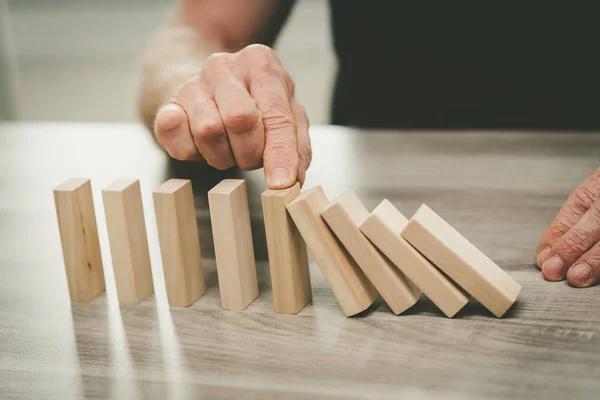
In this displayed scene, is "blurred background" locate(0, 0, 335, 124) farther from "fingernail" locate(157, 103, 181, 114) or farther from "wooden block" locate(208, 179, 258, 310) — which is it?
"wooden block" locate(208, 179, 258, 310)

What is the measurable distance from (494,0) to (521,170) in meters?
0.47

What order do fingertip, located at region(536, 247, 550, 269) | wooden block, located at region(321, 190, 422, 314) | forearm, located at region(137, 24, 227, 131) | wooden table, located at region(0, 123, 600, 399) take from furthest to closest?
forearm, located at region(137, 24, 227, 131)
fingertip, located at region(536, 247, 550, 269)
wooden block, located at region(321, 190, 422, 314)
wooden table, located at region(0, 123, 600, 399)

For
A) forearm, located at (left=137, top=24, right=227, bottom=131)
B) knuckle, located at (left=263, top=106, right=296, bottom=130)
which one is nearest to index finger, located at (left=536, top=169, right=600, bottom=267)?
knuckle, located at (left=263, top=106, right=296, bottom=130)

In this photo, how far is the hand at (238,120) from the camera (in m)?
0.87

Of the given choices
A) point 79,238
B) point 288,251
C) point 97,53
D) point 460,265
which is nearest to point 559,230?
point 460,265

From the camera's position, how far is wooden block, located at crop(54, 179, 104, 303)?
864mm

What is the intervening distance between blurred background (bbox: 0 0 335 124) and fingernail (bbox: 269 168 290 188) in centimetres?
313

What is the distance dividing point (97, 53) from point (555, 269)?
202 inches

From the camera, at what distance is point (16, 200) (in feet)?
4.16

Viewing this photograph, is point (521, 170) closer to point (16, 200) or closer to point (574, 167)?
point (574, 167)

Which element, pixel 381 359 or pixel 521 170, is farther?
pixel 521 170

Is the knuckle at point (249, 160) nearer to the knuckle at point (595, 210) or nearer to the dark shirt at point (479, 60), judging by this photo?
the knuckle at point (595, 210)

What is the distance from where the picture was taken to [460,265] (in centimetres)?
75

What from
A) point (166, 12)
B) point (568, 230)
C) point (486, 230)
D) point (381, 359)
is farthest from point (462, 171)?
point (166, 12)
